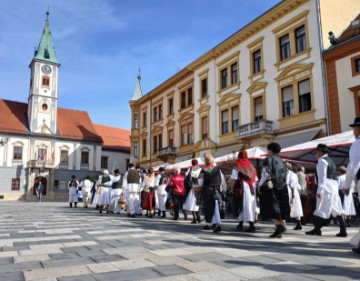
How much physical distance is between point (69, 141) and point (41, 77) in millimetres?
9716

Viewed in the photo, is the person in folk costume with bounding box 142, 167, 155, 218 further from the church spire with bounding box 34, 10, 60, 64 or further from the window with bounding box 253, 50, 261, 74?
the church spire with bounding box 34, 10, 60, 64

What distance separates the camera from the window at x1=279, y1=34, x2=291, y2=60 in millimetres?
22172

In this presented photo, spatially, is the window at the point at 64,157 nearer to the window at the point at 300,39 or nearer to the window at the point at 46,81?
the window at the point at 46,81

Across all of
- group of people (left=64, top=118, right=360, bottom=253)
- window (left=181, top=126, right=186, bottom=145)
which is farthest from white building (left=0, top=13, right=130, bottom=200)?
group of people (left=64, top=118, right=360, bottom=253)

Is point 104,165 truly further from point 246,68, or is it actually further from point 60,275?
point 60,275

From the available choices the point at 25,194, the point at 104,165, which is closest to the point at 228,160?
the point at 25,194

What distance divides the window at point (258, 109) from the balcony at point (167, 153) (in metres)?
11.0

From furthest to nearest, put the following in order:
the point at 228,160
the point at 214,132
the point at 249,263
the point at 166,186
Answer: the point at 214,132 → the point at 228,160 → the point at 166,186 → the point at 249,263

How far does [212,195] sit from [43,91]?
4571cm

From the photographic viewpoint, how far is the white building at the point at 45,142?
146ft

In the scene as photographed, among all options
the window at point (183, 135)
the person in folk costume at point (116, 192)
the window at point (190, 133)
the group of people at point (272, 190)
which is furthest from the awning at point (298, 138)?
the window at point (183, 135)

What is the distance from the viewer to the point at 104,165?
53375 millimetres

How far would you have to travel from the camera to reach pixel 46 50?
51.1 meters

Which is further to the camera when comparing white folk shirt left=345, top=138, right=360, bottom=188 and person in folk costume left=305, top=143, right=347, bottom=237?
person in folk costume left=305, top=143, right=347, bottom=237
